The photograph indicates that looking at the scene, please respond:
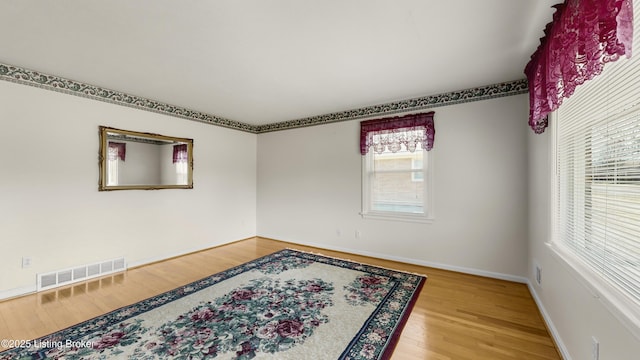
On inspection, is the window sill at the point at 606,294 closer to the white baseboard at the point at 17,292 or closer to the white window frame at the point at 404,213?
the white window frame at the point at 404,213

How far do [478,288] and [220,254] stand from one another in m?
3.72

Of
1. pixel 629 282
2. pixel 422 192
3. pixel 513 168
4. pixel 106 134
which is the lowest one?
pixel 629 282

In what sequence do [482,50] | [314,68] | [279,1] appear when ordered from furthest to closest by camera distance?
1. [314,68]
2. [482,50]
3. [279,1]

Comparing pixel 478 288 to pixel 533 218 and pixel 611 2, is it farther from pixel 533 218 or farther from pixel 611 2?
pixel 611 2

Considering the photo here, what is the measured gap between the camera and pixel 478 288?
288cm

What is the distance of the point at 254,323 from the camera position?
213cm

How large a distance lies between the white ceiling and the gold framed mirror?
70 cm

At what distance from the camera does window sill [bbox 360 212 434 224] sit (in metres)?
3.60

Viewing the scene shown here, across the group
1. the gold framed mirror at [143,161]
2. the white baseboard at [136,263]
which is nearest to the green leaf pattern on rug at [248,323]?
the white baseboard at [136,263]

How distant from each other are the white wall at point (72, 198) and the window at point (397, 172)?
2.96 meters

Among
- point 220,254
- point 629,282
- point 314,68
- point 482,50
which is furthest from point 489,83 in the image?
point 220,254

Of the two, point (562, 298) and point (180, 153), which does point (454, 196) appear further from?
point (180, 153)

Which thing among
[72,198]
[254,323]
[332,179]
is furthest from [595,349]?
[72,198]

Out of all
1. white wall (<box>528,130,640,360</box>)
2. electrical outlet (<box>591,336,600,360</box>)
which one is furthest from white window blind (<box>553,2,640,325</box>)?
electrical outlet (<box>591,336,600,360</box>)
